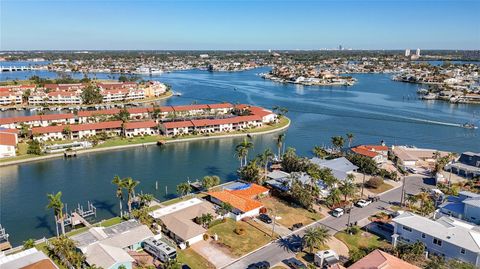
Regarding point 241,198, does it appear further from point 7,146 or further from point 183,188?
point 7,146

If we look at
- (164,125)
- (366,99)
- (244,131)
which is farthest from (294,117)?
(366,99)

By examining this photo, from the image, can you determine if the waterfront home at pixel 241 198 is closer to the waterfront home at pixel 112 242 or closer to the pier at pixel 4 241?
the waterfront home at pixel 112 242

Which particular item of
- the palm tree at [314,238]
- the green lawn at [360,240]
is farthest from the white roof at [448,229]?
the palm tree at [314,238]

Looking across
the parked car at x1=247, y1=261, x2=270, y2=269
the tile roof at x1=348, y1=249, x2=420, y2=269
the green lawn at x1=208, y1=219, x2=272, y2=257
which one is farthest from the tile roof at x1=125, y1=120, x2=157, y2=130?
the tile roof at x1=348, y1=249, x2=420, y2=269

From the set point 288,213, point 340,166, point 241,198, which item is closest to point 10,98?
point 241,198

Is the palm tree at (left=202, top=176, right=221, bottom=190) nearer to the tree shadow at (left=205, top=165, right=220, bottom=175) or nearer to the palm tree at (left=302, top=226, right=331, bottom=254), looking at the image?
the tree shadow at (left=205, top=165, right=220, bottom=175)

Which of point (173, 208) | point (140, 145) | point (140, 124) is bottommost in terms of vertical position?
point (140, 145)
